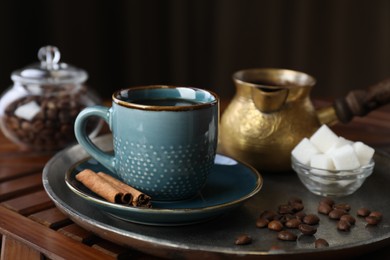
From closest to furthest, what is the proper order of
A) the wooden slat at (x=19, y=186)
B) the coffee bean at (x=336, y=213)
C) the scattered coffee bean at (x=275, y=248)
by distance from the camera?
the scattered coffee bean at (x=275, y=248), the coffee bean at (x=336, y=213), the wooden slat at (x=19, y=186)

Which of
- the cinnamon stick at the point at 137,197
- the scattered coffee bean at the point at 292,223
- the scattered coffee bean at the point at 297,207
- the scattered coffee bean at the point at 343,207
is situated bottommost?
the scattered coffee bean at the point at 343,207

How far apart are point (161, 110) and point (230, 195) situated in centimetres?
13

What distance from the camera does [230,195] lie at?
689 millimetres

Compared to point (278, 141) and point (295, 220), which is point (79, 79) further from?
point (295, 220)

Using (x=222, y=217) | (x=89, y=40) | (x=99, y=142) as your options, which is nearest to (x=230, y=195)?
(x=222, y=217)

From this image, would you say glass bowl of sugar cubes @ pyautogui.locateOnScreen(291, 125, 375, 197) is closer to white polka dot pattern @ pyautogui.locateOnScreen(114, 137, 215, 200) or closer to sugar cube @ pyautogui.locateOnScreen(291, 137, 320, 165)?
sugar cube @ pyautogui.locateOnScreen(291, 137, 320, 165)

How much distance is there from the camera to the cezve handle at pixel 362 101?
0.86 metres

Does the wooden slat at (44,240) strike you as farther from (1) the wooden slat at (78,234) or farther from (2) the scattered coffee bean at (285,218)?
(2) the scattered coffee bean at (285,218)

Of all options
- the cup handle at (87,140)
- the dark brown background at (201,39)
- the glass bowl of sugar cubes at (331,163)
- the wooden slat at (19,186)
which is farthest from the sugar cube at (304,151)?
the dark brown background at (201,39)

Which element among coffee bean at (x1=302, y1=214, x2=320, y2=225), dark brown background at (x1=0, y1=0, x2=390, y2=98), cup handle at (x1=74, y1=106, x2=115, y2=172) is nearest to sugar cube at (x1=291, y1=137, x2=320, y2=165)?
coffee bean at (x1=302, y1=214, x2=320, y2=225)

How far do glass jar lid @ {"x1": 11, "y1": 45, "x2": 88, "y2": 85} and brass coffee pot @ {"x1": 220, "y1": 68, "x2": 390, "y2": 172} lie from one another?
268 millimetres

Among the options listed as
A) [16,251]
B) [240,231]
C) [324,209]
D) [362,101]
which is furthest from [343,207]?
[16,251]

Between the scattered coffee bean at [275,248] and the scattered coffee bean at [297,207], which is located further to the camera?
the scattered coffee bean at [297,207]

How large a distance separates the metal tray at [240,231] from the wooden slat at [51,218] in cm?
2
